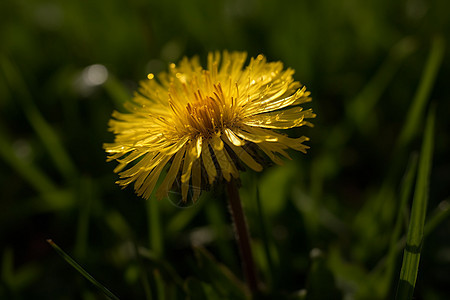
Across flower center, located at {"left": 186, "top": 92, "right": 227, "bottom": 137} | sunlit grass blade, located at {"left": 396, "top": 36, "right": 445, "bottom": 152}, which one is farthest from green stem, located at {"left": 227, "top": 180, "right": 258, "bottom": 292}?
sunlit grass blade, located at {"left": 396, "top": 36, "right": 445, "bottom": 152}

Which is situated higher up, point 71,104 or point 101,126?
point 71,104

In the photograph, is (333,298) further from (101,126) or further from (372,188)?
(101,126)

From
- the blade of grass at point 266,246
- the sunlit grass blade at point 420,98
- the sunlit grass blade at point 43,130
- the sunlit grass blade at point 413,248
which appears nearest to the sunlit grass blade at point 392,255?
the sunlit grass blade at point 413,248

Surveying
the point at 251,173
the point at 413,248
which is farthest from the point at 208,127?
the point at 413,248

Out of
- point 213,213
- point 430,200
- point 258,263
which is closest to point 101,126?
point 213,213

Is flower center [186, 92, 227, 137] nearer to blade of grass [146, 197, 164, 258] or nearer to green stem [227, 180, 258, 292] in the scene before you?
green stem [227, 180, 258, 292]

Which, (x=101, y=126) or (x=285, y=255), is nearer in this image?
(x=285, y=255)
